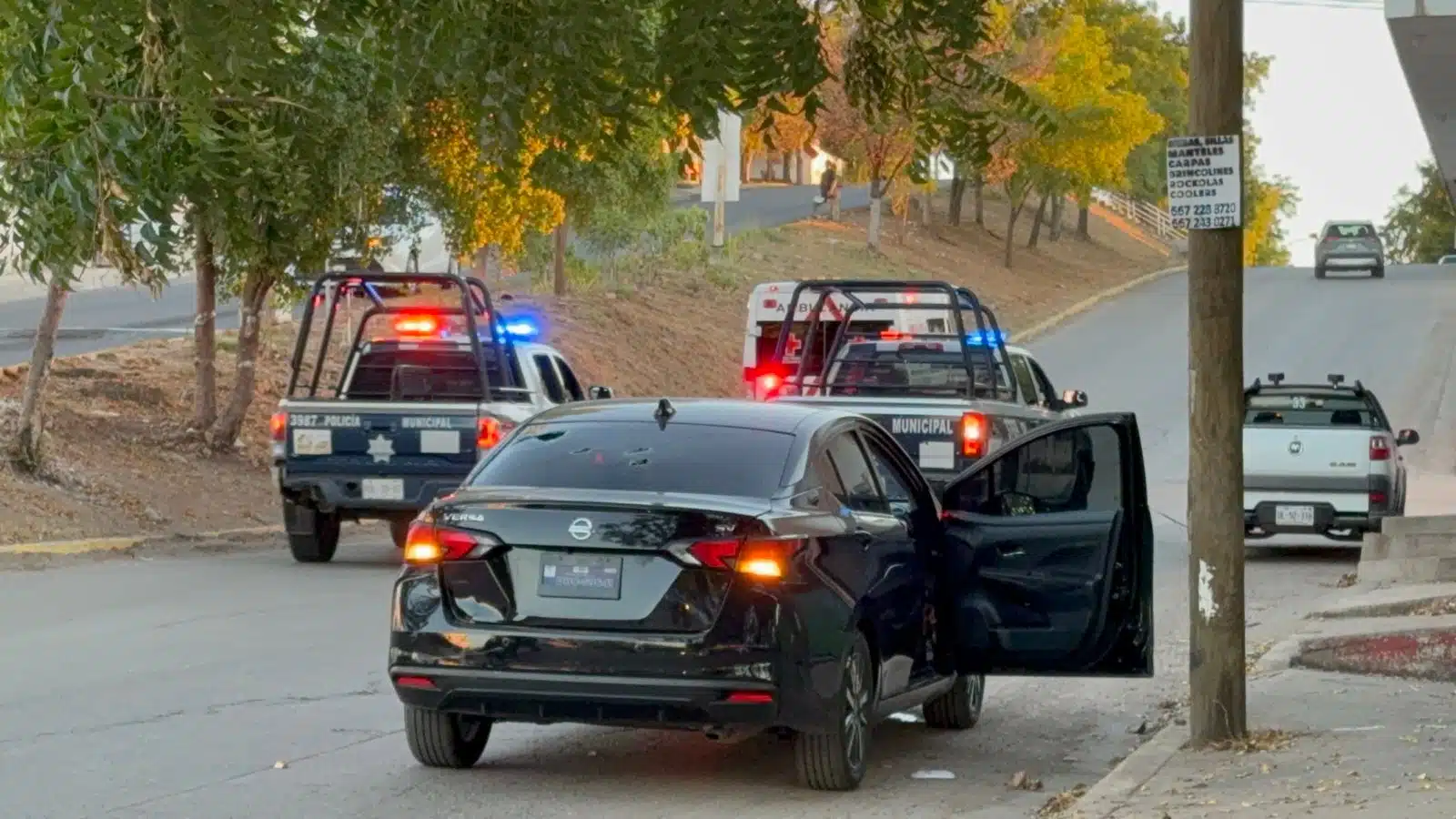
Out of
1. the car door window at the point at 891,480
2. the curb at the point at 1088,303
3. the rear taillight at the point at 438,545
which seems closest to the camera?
the rear taillight at the point at 438,545

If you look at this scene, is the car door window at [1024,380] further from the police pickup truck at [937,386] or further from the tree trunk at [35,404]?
the tree trunk at [35,404]

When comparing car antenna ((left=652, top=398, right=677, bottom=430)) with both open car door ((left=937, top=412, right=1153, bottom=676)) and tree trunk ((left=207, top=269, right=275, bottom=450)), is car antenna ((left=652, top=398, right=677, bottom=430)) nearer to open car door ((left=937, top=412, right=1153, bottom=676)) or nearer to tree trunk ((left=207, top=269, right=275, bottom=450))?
open car door ((left=937, top=412, right=1153, bottom=676))

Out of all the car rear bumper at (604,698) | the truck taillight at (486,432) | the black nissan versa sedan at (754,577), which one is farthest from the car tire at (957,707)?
the truck taillight at (486,432)

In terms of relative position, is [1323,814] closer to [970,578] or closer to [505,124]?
[970,578]

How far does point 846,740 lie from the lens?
27.8ft

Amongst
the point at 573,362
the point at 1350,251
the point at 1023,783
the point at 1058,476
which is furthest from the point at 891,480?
the point at 1350,251

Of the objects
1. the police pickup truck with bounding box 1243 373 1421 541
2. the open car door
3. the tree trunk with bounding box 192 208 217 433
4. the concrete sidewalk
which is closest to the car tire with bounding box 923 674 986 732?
the open car door

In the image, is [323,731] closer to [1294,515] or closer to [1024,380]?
[1024,380]

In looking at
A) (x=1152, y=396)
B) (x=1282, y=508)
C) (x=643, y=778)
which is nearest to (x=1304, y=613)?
(x=1282, y=508)

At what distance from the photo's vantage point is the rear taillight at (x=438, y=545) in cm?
822

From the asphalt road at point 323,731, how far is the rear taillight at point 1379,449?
1.86 metres

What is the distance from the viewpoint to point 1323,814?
763 centimetres

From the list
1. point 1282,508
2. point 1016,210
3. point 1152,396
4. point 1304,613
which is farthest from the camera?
point 1016,210

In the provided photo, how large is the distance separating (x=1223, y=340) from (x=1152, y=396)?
28.4 meters
